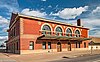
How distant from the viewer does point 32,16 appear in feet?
110

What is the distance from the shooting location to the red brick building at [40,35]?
105ft

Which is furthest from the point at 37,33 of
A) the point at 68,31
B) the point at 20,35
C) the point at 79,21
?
the point at 79,21

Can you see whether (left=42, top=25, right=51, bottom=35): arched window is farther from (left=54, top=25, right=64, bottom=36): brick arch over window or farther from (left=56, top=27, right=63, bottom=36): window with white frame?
(left=56, top=27, right=63, bottom=36): window with white frame

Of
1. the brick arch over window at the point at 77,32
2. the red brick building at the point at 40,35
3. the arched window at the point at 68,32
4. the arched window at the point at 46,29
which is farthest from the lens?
the brick arch over window at the point at 77,32

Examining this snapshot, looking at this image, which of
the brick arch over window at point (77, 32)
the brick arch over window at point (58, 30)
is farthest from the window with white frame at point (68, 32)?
the brick arch over window at point (77, 32)

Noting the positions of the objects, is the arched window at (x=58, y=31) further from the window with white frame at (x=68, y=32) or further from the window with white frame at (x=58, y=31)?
the window with white frame at (x=68, y=32)

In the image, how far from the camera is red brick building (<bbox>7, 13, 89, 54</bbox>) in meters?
31.9

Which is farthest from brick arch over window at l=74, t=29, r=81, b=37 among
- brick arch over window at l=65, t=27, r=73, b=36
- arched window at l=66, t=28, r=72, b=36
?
arched window at l=66, t=28, r=72, b=36

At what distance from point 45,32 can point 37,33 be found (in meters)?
2.48

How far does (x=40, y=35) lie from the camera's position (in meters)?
34.6

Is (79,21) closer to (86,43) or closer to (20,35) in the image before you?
(86,43)

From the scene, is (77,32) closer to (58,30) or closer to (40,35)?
(58,30)

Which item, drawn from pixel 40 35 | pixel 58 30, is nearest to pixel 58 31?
pixel 58 30

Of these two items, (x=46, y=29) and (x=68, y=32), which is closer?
(x=46, y=29)
